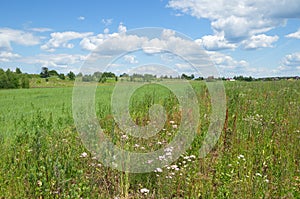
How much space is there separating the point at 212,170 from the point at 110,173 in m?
1.40

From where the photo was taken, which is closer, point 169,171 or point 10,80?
point 169,171

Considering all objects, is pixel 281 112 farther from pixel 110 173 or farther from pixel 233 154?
pixel 110 173

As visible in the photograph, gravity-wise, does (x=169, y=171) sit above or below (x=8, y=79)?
below

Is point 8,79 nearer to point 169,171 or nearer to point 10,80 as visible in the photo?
point 10,80

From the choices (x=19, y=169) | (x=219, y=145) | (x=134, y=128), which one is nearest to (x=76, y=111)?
(x=134, y=128)

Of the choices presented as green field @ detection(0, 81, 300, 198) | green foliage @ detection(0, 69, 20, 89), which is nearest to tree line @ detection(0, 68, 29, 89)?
green foliage @ detection(0, 69, 20, 89)

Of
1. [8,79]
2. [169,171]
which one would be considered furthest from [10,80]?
[169,171]

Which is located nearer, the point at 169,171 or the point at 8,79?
the point at 169,171

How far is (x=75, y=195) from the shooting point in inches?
115

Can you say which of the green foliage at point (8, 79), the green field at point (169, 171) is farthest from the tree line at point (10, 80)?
the green field at point (169, 171)

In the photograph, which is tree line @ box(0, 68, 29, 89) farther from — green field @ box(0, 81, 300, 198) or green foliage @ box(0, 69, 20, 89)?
green field @ box(0, 81, 300, 198)

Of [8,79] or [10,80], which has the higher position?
[8,79]

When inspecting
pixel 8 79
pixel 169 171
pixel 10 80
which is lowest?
pixel 169 171

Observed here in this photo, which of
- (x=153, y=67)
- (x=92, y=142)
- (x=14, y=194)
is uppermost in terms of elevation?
(x=153, y=67)
